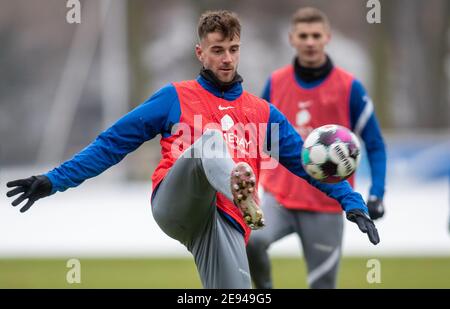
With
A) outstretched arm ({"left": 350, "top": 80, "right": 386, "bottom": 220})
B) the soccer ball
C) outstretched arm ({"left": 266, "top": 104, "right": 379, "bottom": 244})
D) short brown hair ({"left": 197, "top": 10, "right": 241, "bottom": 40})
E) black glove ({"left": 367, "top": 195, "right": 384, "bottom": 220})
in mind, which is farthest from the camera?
outstretched arm ({"left": 350, "top": 80, "right": 386, "bottom": 220})

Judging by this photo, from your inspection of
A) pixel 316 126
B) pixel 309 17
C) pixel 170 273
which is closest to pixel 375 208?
pixel 316 126

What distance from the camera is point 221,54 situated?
494 centimetres

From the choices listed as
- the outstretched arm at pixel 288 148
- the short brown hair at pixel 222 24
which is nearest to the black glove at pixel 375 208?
the outstretched arm at pixel 288 148

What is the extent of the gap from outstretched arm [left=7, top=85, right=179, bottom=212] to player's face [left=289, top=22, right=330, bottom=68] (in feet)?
6.09

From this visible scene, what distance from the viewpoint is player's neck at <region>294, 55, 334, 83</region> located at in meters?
6.55

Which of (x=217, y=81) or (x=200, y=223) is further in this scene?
(x=217, y=81)

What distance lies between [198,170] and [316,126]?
212cm

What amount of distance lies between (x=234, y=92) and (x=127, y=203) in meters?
7.40

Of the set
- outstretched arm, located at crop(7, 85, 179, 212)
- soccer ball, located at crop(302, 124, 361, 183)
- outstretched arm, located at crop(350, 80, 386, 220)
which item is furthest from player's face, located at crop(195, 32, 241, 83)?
outstretched arm, located at crop(350, 80, 386, 220)

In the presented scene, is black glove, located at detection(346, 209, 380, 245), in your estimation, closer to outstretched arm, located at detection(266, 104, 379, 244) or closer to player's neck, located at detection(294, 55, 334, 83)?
outstretched arm, located at detection(266, 104, 379, 244)

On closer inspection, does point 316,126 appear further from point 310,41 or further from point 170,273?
point 170,273

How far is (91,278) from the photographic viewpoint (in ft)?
28.7

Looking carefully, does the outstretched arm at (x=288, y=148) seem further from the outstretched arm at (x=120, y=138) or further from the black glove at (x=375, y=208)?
the black glove at (x=375, y=208)
